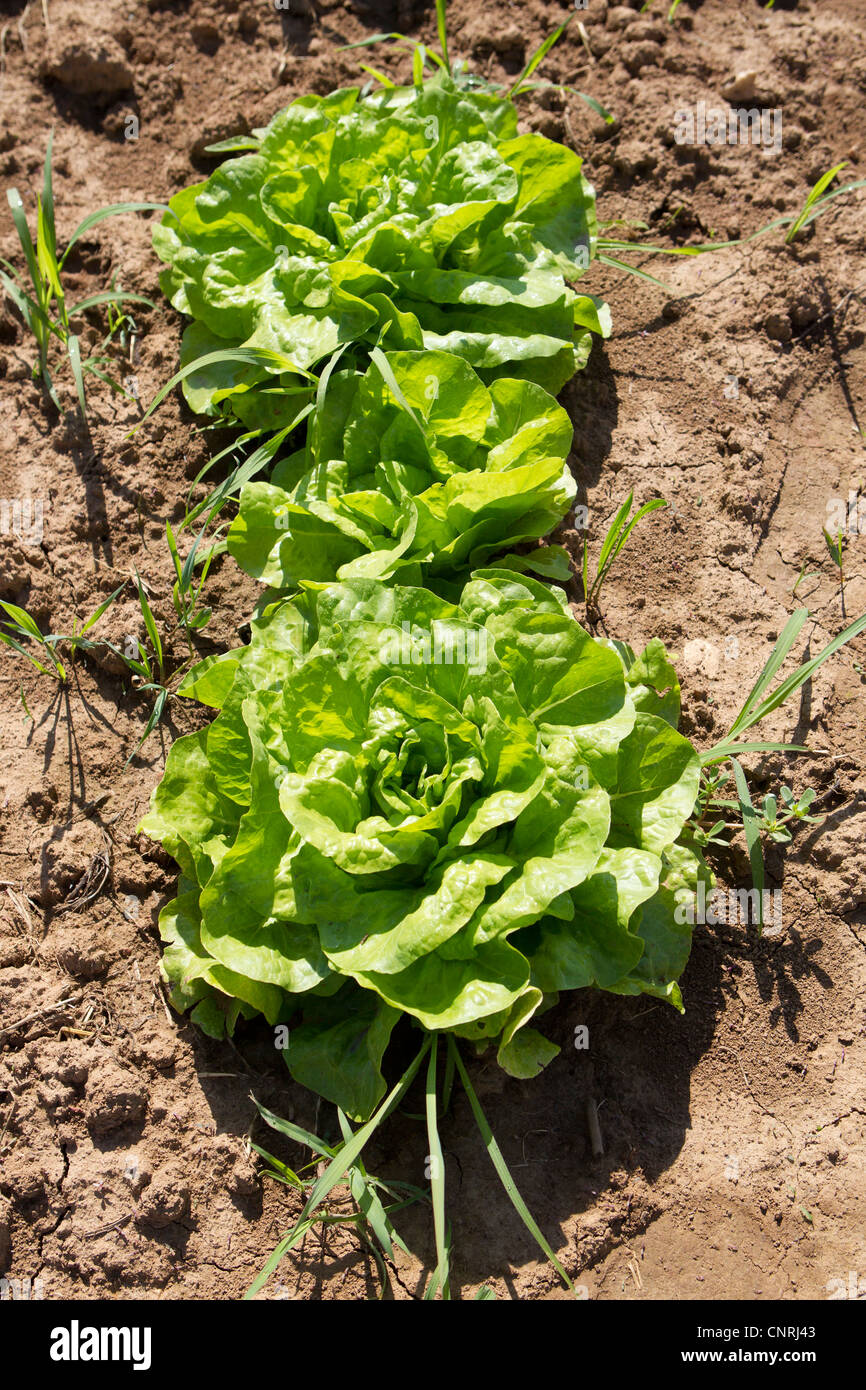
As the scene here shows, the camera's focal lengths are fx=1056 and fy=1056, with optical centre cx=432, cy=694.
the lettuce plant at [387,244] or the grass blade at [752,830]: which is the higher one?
the lettuce plant at [387,244]

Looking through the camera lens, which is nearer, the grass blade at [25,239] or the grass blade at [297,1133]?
the grass blade at [297,1133]

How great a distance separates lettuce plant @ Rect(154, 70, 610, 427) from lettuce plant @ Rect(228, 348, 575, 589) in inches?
8.5

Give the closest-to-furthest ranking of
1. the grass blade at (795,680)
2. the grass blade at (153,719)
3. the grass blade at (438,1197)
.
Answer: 1. the grass blade at (438,1197)
2. the grass blade at (795,680)
3. the grass blade at (153,719)

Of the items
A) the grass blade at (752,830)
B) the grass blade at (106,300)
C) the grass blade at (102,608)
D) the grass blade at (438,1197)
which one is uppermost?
the grass blade at (106,300)

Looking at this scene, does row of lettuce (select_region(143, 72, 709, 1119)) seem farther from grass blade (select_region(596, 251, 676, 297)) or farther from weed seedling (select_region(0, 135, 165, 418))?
weed seedling (select_region(0, 135, 165, 418))

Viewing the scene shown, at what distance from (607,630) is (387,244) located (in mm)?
1329

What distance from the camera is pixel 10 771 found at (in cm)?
303

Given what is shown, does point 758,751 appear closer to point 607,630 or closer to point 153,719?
point 607,630

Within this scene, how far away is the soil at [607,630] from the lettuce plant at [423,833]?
0.82ft

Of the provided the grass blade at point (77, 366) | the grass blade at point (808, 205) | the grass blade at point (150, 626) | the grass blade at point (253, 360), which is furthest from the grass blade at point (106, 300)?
the grass blade at point (808, 205)

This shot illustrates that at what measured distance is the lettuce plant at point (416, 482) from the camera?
286 cm


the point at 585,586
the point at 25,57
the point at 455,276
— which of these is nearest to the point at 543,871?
the point at 585,586

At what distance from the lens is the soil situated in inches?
97.4

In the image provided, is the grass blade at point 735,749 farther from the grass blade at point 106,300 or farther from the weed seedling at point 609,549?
the grass blade at point 106,300
